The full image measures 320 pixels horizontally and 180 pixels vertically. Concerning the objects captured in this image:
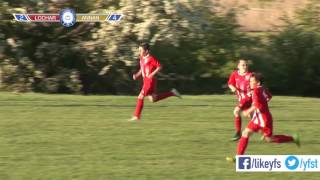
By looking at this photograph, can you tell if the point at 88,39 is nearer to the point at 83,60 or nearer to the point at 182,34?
the point at 83,60

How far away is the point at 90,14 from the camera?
23312 millimetres

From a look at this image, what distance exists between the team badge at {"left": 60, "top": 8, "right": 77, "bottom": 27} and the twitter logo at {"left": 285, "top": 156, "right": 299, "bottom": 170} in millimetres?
15480

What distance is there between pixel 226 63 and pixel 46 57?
6.62m

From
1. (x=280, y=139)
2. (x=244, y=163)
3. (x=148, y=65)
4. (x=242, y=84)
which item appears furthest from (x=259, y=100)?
(x=148, y=65)

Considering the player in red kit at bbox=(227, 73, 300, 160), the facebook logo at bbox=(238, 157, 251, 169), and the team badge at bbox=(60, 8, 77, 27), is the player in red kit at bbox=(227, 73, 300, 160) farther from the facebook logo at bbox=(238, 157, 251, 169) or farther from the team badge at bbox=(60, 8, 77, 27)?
the team badge at bbox=(60, 8, 77, 27)

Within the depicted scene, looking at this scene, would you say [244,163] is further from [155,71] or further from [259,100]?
[155,71]

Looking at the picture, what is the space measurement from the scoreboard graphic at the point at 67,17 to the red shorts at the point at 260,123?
13.2 meters

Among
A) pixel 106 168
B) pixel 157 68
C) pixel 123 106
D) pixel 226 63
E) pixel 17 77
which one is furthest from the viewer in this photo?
pixel 226 63

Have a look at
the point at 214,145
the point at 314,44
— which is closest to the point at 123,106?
the point at 214,145

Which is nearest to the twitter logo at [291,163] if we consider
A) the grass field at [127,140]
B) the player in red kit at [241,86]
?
the grass field at [127,140]

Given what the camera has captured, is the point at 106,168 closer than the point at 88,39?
Yes

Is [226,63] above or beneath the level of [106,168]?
beneath

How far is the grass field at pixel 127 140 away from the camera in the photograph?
8906mm

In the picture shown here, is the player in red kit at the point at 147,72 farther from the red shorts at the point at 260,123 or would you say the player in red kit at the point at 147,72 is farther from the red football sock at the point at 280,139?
the red shorts at the point at 260,123
